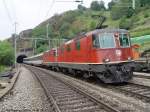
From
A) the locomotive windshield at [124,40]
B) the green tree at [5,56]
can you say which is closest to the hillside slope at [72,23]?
the green tree at [5,56]

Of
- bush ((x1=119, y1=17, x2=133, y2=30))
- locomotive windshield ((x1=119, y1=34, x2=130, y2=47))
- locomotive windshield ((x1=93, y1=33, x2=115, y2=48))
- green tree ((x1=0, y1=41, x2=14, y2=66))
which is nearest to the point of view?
locomotive windshield ((x1=93, y1=33, x2=115, y2=48))

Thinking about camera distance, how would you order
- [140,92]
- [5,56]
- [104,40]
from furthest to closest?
1. [5,56]
2. [104,40]
3. [140,92]

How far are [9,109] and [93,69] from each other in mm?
7971

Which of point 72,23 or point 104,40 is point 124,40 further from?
point 72,23

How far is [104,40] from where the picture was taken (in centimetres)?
2050

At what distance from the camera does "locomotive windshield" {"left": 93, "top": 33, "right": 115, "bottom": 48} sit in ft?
66.8

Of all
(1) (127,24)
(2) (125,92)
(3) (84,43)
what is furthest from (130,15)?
(2) (125,92)

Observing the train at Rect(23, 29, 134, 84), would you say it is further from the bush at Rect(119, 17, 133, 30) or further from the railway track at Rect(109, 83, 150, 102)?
the bush at Rect(119, 17, 133, 30)

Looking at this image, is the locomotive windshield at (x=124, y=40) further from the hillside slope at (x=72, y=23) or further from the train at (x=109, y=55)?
the hillside slope at (x=72, y=23)

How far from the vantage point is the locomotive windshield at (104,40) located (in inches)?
802

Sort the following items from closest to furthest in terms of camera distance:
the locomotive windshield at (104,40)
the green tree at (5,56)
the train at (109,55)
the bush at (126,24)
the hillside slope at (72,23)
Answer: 1. the train at (109,55)
2. the locomotive windshield at (104,40)
3. the bush at (126,24)
4. the green tree at (5,56)
5. the hillside slope at (72,23)

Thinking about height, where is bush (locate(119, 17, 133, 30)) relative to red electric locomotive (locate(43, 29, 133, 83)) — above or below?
above

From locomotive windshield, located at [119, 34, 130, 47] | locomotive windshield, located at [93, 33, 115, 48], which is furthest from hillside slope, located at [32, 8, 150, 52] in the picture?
locomotive windshield, located at [93, 33, 115, 48]

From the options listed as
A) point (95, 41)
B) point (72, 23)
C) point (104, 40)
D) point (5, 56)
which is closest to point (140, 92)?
point (104, 40)
